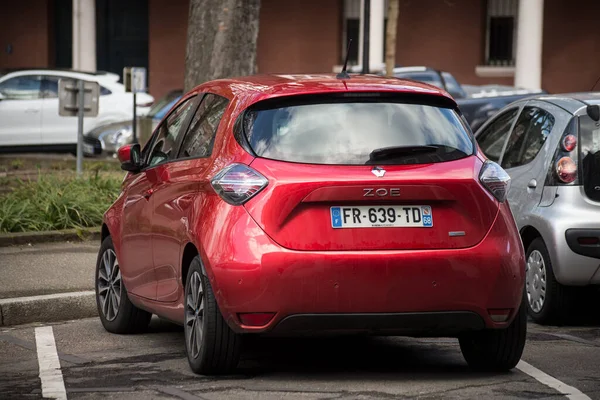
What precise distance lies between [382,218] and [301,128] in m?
0.63

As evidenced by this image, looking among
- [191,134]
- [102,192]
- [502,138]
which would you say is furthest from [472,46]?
[191,134]

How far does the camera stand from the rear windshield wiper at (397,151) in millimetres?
6516

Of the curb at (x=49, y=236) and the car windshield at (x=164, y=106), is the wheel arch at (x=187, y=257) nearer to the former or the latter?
the curb at (x=49, y=236)

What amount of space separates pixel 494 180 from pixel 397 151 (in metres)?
0.52

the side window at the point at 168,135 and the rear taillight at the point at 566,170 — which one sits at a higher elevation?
the side window at the point at 168,135

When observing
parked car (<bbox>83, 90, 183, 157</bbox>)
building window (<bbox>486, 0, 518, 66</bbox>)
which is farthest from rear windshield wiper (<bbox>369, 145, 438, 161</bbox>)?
building window (<bbox>486, 0, 518, 66</bbox>)

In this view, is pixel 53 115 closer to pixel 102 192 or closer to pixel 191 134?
pixel 102 192

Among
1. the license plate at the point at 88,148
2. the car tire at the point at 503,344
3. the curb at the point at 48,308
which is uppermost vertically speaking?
the car tire at the point at 503,344

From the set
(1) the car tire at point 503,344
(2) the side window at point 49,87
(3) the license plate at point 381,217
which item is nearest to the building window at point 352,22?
(2) the side window at point 49,87

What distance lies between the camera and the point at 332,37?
112 feet

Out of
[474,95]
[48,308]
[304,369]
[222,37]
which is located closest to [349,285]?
[304,369]

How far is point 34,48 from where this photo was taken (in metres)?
35.7

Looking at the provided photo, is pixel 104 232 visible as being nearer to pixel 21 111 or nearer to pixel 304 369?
pixel 304 369

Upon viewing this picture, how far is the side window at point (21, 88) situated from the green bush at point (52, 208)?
1074 centimetres
